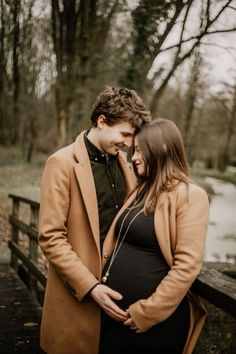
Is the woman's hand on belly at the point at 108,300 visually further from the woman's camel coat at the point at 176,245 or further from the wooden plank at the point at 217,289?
the wooden plank at the point at 217,289

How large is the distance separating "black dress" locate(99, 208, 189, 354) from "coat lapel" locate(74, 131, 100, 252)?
235 millimetres

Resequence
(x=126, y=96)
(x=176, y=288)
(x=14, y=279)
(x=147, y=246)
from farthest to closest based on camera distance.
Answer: (x=14, y=279) → (x=126, y=96) → (x=147, y=246) → (x=176, y=288)

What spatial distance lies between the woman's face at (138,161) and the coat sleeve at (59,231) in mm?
407

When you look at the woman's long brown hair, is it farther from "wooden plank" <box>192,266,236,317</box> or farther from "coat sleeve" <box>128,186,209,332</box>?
"wooden plank" <box>192,266,236,317</box>

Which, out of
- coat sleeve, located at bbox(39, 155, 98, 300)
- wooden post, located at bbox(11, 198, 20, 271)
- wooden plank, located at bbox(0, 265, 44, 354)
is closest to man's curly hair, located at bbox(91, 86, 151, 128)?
coat sleeve, located at bbox(39, 155, 98, 300)

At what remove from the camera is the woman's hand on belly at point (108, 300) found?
2113 millimetres

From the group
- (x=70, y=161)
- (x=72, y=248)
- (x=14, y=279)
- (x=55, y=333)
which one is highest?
(x=70, y=161)

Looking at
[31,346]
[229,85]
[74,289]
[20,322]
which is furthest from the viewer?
[229,85]

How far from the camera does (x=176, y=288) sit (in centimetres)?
195

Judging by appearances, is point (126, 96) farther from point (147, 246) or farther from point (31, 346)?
point (31, 346)

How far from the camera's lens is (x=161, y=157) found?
2.15 meters

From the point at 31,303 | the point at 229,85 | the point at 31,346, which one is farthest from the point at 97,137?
the point at 229,85

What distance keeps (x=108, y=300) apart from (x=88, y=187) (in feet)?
2.07

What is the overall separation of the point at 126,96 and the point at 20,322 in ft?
8.44
